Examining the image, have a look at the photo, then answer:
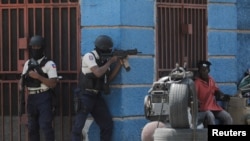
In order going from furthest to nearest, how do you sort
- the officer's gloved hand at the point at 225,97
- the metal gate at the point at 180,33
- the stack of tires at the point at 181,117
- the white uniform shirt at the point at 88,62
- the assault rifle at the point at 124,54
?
the officer's gloved hand at the point at 225,97 → the metal gate at the point at 180,33 → the assault rifle at the point at 124,54 → the white uniform shirt at the point at 88,62 → the stack of tires at the point at 181,117

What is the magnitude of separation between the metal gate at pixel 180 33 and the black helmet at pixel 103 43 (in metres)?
1.05

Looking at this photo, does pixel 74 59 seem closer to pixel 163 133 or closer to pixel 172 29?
pixel 172 29

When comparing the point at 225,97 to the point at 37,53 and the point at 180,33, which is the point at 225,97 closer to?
the point at 180,33

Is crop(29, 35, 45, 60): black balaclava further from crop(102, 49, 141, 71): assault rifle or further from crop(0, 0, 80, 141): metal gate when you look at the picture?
Answer: crop(102, 49, 141, 71): assault rifle

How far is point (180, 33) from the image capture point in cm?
935

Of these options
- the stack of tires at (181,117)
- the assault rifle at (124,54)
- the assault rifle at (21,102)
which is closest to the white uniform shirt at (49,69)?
the assault rifle at (21,102)

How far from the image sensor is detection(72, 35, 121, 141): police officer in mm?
8039

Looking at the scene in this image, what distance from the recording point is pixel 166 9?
910 centimetres

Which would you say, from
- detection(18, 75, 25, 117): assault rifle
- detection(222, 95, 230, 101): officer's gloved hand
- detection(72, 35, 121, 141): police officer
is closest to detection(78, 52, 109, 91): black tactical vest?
detection(72, 35, 121, 141): police officer

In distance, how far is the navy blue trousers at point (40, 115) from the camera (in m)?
8.04

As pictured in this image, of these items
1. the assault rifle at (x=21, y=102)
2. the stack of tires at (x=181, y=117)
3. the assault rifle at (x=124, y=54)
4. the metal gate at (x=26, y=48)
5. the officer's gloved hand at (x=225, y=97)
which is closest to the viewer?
the stack of tires at (x=181, y=117)

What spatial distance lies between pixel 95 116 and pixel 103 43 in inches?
38.2

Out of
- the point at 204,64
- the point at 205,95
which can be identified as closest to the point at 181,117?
the point at 205,95

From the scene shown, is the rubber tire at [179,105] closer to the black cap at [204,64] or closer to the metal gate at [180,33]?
the metal gate at [180,33]
